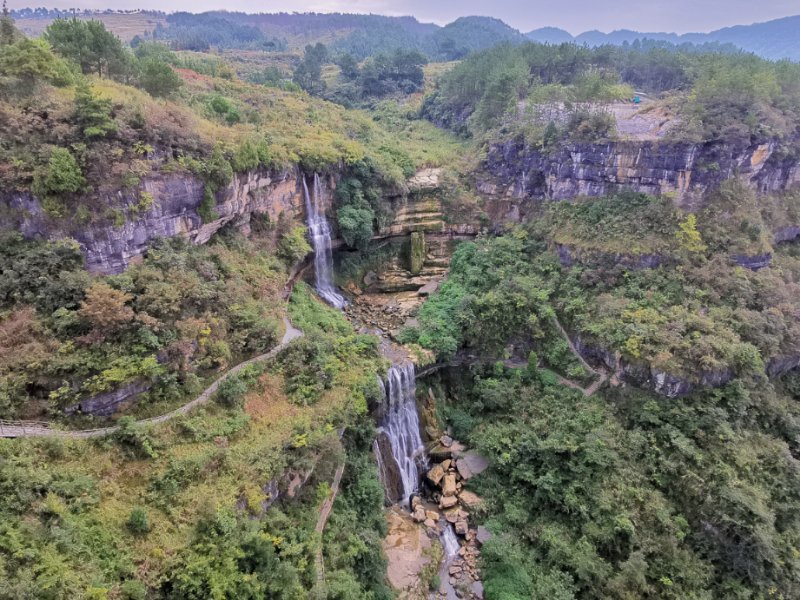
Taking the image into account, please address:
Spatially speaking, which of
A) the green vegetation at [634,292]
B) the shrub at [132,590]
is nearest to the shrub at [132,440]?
the shrub at [132,590]

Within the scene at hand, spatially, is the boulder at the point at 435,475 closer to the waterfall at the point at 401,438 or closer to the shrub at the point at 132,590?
the waterfall at the point at 401,438

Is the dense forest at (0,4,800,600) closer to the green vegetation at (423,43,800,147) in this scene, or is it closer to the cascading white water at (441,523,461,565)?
the green vegetation at (423,43,800,147)

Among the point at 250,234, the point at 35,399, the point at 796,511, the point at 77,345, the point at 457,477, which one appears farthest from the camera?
the point at 250,234

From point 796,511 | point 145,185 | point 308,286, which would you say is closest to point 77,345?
point 145,185

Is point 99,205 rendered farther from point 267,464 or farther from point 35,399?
point 267,464

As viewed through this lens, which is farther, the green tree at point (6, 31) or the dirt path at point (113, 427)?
the green tree at point (6, 31)

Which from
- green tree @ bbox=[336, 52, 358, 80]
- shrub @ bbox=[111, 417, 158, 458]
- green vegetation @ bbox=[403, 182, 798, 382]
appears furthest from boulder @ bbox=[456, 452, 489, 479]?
green tree @ bbox=[336, 52, 358, 80]
